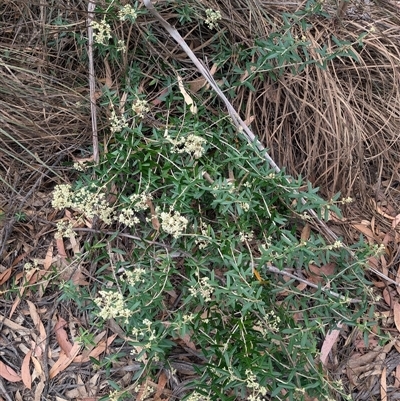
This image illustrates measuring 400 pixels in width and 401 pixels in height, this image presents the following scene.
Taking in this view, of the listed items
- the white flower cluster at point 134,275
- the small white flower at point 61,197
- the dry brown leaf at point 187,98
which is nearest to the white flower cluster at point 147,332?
the white flower cluster at point 134,275

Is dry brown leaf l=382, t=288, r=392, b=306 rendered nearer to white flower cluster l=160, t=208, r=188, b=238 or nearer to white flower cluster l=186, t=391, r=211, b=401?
white flower cluster l=186, t=391, r=211, b=401

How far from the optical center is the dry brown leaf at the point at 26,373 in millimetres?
2158

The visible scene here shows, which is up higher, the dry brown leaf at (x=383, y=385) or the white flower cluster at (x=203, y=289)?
the white flower cluster at (x=203, y=289)

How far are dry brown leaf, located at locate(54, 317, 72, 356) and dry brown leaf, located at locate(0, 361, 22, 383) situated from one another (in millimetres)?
237

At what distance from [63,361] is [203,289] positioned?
2.67 ft

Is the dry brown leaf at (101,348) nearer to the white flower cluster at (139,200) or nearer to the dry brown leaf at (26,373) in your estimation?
the dry brown leaf at (26,373)

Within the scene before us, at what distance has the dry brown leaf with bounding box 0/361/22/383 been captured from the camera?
217cm

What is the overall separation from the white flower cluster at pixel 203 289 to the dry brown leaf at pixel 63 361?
0.69 meters

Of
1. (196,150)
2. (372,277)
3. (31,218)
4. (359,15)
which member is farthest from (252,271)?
(359,15)

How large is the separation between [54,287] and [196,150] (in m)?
0.97

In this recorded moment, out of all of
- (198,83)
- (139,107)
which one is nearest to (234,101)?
(198,83)

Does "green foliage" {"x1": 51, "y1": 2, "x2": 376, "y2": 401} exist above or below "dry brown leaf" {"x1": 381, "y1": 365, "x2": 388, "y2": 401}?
above

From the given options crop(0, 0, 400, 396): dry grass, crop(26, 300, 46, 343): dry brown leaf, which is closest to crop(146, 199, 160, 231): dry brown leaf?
crop(0, 0, 400, 396): dry grass

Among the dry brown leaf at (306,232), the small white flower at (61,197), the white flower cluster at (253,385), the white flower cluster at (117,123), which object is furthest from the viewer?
the dry brown leaf at (306,232)
